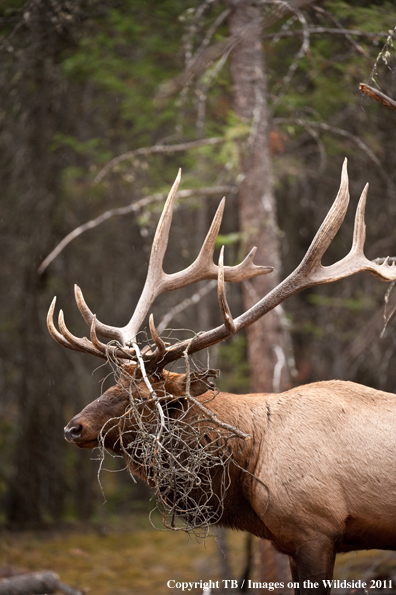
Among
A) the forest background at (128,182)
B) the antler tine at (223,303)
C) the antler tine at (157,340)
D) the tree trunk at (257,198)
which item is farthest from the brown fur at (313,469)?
the forest background at (128,182)

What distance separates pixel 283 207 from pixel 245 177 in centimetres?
427

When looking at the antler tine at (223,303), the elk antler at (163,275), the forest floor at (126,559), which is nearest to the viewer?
the antler tine at (223,303)

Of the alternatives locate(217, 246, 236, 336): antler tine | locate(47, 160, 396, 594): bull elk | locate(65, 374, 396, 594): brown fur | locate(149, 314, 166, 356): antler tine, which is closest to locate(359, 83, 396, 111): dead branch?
locate(47, 160, 396, 594): bull elk

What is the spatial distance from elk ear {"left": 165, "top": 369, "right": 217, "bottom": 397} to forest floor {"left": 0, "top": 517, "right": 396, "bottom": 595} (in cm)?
343

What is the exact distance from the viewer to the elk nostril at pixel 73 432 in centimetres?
371

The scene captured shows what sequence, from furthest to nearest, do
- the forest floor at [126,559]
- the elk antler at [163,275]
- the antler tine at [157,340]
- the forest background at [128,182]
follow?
the forest background at [128,182] → the forest floor at [126,559] → the elk antler at [163,275] → the antler tine at [157,340]

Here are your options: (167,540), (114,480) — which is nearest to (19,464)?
(167,540)

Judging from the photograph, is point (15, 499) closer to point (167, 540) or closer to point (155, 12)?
point (167, 540)

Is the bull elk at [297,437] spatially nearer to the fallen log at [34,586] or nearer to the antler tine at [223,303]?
the antler tine at [223,303]

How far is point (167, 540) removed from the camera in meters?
10.2

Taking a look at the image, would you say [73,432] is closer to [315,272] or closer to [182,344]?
[182,344]

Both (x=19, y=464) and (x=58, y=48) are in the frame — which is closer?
(x=58, y=48)

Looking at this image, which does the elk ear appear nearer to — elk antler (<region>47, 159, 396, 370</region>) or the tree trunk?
elk antler (<region>47, 159, 396, 370</region>)

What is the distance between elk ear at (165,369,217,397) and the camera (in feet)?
12.3
